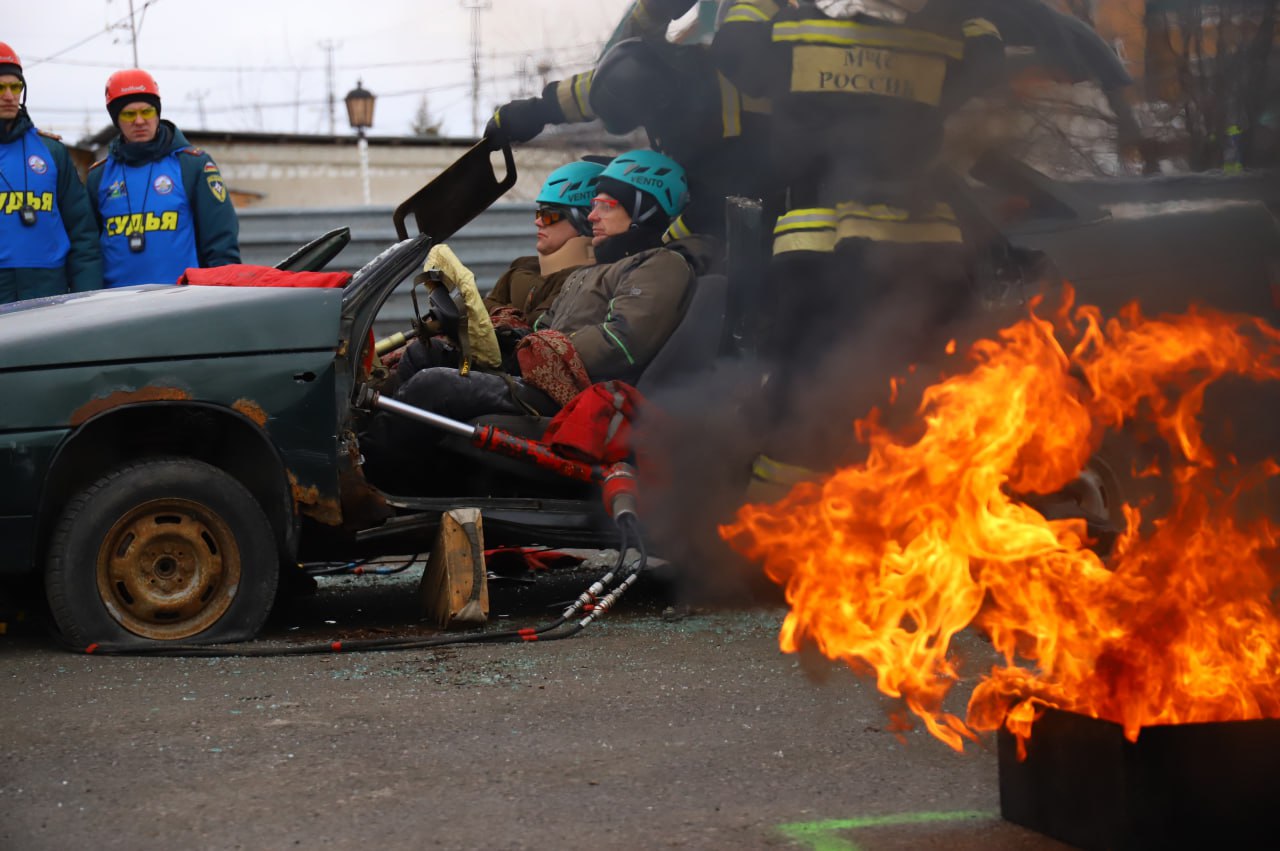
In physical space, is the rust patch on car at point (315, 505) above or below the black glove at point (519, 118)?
below

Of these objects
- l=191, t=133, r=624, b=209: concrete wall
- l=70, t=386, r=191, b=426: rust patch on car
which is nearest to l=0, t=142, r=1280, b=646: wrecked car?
l=70, t=386, r=191, b=426: rust patch on car

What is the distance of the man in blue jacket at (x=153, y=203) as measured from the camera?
7.55 metres

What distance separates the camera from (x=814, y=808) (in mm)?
3471

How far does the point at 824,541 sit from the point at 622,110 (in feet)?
10.3

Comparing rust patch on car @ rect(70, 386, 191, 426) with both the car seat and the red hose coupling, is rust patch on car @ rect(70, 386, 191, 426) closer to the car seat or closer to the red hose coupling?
the car seat

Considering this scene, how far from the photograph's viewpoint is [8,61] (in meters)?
7.37

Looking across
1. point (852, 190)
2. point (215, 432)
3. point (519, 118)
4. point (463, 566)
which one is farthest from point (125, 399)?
point (852, 190)

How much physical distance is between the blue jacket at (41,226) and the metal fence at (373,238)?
387 centimetres

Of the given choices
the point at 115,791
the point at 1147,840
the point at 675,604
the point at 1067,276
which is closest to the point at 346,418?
the point at 675,604

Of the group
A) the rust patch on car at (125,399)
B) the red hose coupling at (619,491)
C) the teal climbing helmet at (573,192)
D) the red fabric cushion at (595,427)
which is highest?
the teal climbing helmet at (573,192)

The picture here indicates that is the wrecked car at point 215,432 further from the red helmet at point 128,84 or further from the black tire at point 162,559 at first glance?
the red helmet at point 128,84

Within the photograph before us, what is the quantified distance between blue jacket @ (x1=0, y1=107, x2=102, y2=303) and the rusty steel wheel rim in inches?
99.8

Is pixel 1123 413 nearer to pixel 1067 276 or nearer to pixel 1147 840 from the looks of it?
pixel 1147 840

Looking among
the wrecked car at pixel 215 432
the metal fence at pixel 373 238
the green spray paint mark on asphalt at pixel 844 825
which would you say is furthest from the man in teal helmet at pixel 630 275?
the metal fence at pixel 373 238
